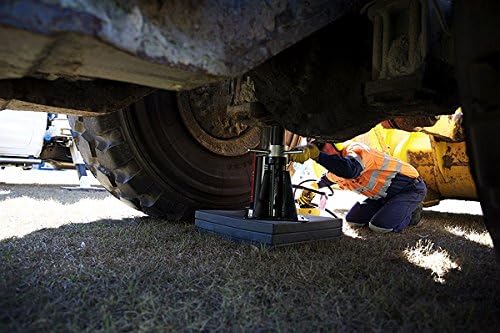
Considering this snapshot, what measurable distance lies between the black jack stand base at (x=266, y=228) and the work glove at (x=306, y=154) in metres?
0.25

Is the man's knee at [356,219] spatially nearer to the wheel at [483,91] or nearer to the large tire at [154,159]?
the large tire at [154,159]

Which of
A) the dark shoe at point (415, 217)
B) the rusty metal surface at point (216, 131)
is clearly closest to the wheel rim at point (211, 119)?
the rusty metal surface at point (216, 131)

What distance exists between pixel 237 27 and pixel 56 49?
0.27 metres

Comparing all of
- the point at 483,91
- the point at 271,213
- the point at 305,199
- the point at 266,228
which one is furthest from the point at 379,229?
the point at 483,91

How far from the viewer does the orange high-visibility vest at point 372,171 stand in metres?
2.14

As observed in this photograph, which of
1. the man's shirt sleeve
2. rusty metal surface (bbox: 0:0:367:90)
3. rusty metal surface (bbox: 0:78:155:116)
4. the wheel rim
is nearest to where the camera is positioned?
rusty metal surface (bbox: 0:0:367:90)

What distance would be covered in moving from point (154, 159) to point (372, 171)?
1232mm

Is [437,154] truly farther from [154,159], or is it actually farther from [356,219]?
[154,159]

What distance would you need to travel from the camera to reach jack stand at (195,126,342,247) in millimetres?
1326

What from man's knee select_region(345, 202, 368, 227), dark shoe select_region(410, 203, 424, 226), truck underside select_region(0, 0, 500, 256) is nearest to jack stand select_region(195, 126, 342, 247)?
truck underside select_region(0, 0, 500, 256)

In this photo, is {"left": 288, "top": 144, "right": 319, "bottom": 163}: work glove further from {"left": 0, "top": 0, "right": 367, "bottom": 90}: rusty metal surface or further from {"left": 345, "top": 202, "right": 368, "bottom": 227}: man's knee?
{"left": 0, "top": 0, "right": 367, "bottom": 90}: rusty metal surface

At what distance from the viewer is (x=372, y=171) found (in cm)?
217

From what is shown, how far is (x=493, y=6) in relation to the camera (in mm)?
604

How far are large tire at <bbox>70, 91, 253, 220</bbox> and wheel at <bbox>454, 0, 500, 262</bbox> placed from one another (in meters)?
1.15
